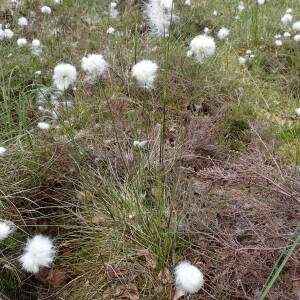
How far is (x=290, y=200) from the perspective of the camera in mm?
1662

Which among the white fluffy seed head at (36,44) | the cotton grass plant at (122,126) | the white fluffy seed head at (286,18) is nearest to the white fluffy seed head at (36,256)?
the cotton grass plant at (122,126)

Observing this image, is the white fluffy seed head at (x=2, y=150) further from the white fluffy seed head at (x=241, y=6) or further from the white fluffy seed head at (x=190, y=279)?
the white fluffy seed head at (x=241, y=6)

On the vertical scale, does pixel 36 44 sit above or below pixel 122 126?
above

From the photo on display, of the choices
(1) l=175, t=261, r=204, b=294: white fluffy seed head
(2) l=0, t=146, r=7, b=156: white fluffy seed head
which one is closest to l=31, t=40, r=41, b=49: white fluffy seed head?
(2) l=0, t=146, r=7, b=156: white fluffy seed head

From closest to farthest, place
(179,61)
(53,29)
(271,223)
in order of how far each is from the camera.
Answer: (271,223), (179,61), (53,29)

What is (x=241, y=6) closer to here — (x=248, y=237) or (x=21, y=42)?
(x=21, y=42)

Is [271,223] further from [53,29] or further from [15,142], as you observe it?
[53,29]

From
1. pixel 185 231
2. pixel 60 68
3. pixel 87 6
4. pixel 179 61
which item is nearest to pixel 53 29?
pixel 87 6

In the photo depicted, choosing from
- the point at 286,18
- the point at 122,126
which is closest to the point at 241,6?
the point at 286,18

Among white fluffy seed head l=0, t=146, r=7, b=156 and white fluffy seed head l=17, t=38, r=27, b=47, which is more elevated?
white fluffy seed head l=17, t=38, r=27, b=47

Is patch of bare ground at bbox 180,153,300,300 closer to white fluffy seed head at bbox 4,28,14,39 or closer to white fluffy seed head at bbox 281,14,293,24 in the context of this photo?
white fluffy seed head at bbox 4,28,14,39

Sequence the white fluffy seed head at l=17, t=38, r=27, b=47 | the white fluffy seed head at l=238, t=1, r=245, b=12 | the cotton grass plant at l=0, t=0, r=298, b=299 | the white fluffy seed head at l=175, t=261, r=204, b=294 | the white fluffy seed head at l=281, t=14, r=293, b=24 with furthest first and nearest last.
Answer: the white fluffy seed head at l=238, t=1, r=245, b=12 < the white fluffy seed head at l=281, t=14, r=293, b=24 < the white fluffy seed head at l=17, t=38, r=27, b=47 < the cotton grass plant at l=0, t=0, r=298, b=299 < the white fluffy seed head at l=175, t=261, r=204, b=294

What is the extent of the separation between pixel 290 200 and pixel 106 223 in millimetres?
914

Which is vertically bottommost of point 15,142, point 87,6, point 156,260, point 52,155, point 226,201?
point 156,260
